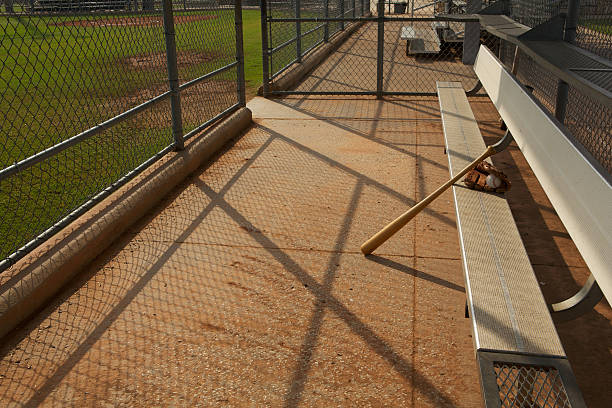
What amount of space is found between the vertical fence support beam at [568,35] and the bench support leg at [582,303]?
254 centimetres

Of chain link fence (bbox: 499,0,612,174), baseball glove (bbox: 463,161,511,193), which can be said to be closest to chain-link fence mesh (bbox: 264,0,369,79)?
chain link fence (bbox: 499,0,612,174)

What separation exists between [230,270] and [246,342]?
849 mm

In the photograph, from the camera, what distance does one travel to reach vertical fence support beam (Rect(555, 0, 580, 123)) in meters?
5.07

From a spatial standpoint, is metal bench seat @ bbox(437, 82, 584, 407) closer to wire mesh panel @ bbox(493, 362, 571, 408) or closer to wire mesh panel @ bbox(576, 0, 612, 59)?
wire mesh panel @ bbox(493, 362, 571, 408)

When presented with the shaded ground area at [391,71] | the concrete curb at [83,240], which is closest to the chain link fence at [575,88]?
the shaded ground area at [391,71]

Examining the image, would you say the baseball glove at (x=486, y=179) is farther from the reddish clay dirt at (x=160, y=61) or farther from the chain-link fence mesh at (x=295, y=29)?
the reddish clay dirt at (x=160, y=61)

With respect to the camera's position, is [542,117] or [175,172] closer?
[542,117]

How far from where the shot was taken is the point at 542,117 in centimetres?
377

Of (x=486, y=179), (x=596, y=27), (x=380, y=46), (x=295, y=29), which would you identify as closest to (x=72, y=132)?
(x=380, y=46)

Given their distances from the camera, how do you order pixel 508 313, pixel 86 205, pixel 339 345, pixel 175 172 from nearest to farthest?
pixel 508 313, pixel 339 345, pixel 86 205, pixel 175 172

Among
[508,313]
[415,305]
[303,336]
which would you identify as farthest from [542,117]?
[303,336]

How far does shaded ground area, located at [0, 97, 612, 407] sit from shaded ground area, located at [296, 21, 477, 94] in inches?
186

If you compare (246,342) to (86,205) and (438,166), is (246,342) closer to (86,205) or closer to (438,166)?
(86,205)

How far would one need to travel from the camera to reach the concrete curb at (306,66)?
974 cm
